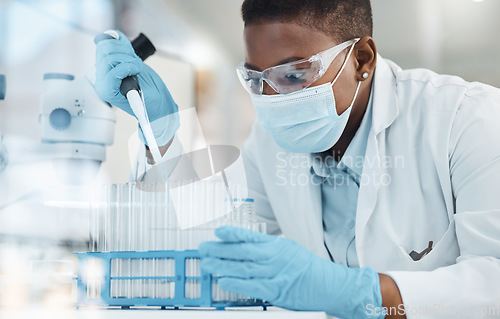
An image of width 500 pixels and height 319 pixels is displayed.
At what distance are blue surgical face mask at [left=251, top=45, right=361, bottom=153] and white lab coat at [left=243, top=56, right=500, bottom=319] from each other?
13cm

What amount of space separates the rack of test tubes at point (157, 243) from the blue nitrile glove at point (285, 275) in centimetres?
4

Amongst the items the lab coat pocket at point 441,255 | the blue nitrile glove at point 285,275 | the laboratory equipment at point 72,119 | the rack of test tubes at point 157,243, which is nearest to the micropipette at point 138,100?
the laboratory equipment at point 72,119

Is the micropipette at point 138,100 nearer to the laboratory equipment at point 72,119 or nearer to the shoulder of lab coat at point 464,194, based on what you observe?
the laboratory equipment at point 72,119

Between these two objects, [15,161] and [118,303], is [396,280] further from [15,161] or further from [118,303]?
[15,161]

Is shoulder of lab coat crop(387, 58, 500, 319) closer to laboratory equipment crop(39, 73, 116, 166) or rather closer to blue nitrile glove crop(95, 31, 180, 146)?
blue nitrile glove crop(95, 31, 180, 146)

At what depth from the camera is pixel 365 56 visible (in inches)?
53.3

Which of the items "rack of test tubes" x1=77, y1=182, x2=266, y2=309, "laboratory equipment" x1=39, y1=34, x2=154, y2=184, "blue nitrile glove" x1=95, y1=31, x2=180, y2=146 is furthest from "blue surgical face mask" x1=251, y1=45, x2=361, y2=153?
"rack of test tubes" x1=77, y1=182, x2=266, y2=309

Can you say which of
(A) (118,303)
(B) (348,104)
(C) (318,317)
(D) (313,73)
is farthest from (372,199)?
(A) (118,303)

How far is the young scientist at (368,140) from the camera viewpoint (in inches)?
43.0

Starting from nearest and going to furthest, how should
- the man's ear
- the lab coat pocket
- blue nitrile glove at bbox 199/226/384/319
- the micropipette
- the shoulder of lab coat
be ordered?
blue nitrile glove at bbox 199/226/384/319 → the shoulder of lab coat → the micropipette → the lab coat pocket → the man's ear

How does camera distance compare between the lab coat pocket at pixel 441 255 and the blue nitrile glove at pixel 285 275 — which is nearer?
the blue nitrile glove at pixel 285 275

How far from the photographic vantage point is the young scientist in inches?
43.0

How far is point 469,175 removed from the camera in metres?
1.14

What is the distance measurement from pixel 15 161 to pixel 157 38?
1612 millimetres
